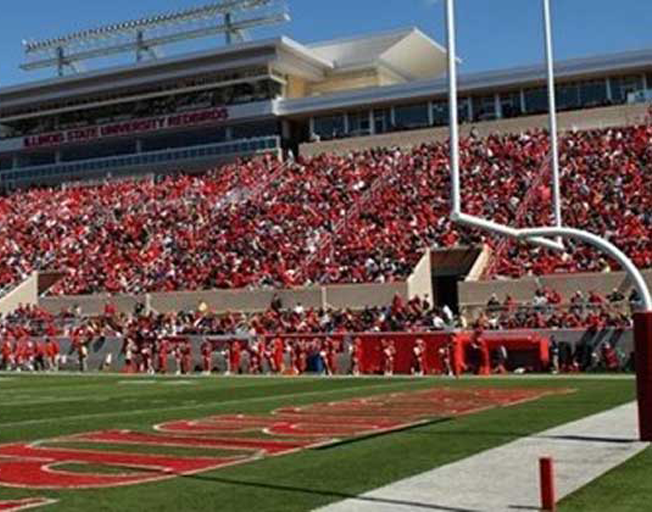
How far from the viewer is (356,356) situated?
29.6 meters

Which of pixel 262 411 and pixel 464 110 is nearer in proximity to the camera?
pixel 262 411

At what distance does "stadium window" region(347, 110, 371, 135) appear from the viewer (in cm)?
4925

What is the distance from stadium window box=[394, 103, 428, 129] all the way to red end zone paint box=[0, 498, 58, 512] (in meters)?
40.3

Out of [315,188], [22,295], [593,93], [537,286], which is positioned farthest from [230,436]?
[593,93]

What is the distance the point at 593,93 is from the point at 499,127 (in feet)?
13.0

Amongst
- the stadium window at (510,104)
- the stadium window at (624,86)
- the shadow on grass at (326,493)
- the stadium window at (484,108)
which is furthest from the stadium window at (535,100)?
the shadow on grass at (326,493)

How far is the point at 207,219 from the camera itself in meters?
44.0

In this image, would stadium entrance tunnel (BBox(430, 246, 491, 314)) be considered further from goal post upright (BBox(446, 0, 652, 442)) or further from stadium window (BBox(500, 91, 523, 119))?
goal post upright (BBox(446, 0, 652, 442))

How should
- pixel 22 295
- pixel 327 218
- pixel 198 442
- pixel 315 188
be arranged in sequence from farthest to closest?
pixel 315 188 < pixel 22 295 < pixel 327 218 < pixel 198 442

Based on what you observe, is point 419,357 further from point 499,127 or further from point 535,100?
point 535,100

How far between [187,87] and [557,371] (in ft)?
103

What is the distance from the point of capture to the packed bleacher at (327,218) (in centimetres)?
3456

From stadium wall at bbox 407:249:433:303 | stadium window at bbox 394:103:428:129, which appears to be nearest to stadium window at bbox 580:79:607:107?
stadium window at bbox 394:103:428:129

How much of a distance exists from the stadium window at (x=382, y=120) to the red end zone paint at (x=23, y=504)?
41135 mm
